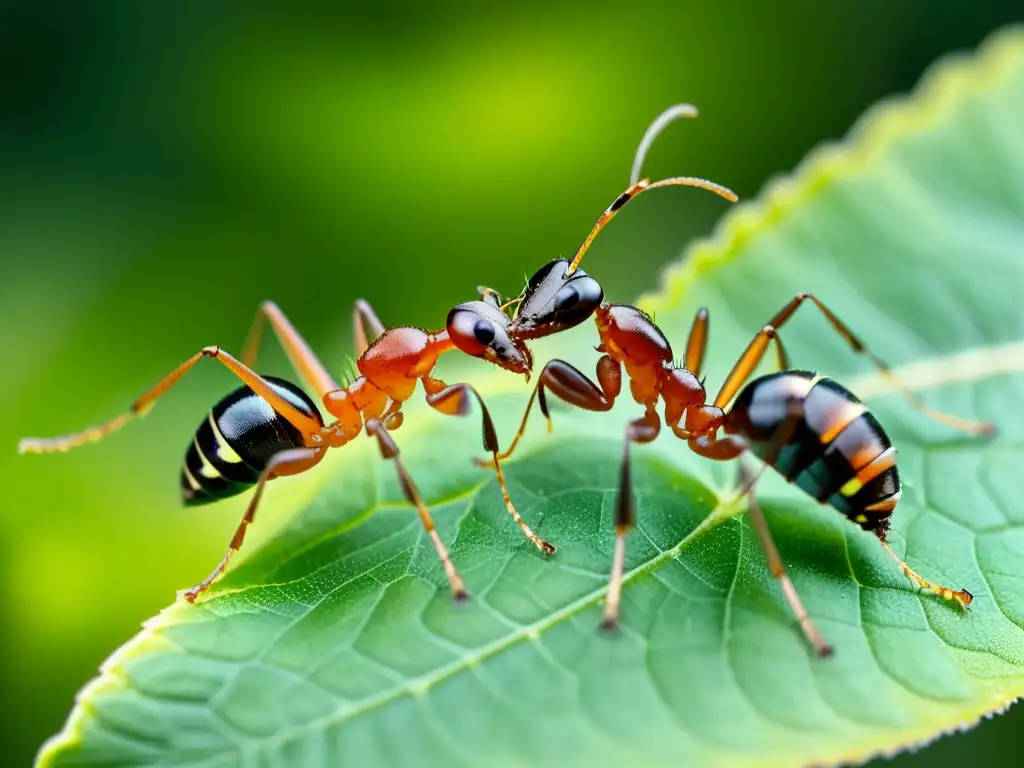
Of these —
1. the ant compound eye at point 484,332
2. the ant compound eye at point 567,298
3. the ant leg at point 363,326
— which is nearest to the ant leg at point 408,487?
the ant compound eye at point 484,332

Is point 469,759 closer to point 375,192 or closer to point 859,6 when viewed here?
point 375,192

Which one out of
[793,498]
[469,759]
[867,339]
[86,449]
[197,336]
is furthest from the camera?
[197,336]

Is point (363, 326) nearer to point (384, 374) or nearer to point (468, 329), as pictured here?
point (384, 374)

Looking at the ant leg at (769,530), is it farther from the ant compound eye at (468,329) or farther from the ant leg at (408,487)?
the ant compound eye at (468,329)

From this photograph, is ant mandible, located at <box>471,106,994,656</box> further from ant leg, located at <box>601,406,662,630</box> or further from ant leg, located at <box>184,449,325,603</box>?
ant leg, located at <box>184,449,325,603</box>

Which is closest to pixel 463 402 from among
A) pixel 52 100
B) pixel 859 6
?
pixel 52 100

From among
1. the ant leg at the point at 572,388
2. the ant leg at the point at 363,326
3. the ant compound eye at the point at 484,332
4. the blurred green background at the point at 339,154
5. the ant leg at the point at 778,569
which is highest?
the blurred green background at the point at 339,154

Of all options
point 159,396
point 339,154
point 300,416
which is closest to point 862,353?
point 300,416
